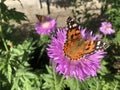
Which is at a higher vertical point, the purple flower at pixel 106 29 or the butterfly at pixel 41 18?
the butterfly at pixel 41 18

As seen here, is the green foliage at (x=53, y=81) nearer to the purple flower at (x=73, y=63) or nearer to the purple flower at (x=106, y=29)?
the purple flower at (x=73, y=63)

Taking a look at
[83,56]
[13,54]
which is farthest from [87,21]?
[83,56]

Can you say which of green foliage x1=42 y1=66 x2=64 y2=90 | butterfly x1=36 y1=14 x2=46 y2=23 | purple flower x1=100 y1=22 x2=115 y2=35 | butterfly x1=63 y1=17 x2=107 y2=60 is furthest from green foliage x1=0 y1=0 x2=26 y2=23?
purple flower x1=100 y1=22 x2=115 y2=35

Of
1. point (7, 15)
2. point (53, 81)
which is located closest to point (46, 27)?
point (7, 15)

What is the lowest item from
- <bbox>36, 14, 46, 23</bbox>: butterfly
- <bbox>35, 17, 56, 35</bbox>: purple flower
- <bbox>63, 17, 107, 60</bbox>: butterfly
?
<bbox>35, 17, 56, 35</bbox>: purple flower

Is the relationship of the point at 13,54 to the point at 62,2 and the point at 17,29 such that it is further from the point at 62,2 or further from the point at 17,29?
the point at 62,2

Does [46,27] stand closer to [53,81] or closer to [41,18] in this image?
[41,18]

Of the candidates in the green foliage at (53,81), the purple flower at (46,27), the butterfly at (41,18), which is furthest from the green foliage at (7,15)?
the green foliage at (53,81)

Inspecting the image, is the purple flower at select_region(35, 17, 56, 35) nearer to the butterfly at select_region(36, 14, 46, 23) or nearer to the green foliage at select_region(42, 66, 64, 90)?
the butterfly at select_region(36, 14, 46, 23)
